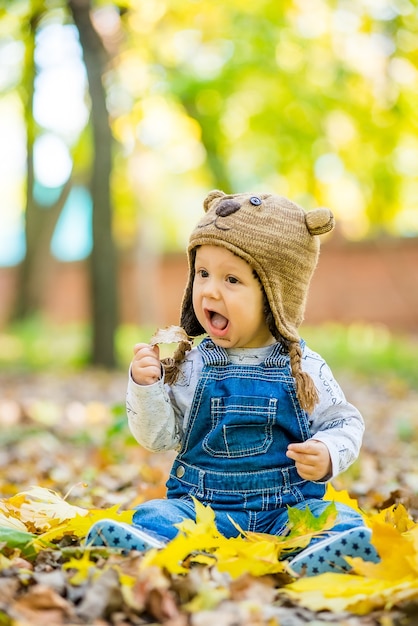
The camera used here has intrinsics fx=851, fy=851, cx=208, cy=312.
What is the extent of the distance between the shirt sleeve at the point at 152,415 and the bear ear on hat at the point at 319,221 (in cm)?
64

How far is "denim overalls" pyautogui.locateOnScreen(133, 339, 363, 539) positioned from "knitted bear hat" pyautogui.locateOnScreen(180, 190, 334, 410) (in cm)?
9

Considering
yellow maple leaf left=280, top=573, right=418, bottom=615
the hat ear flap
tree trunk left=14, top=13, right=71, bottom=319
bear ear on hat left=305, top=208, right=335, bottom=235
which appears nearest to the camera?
yellow maple leaf left=280, top=573, right=418, bottom=615

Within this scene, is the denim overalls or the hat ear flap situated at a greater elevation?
the hat ear flap

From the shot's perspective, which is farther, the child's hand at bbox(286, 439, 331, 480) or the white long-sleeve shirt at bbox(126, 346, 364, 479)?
the white long-sleeve shirt at bbox(126, 346, 364, 479)

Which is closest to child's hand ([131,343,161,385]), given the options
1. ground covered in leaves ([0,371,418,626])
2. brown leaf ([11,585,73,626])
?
ground covered in leaves ([0,371,418,626])

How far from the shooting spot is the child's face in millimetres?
2432

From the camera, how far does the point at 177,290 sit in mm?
20125

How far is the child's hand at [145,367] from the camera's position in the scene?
7.97 feet

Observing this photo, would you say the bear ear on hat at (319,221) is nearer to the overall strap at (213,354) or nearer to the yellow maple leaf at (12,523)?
the overall strap at (213,354)

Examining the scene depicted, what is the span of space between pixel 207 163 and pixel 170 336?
523 inches

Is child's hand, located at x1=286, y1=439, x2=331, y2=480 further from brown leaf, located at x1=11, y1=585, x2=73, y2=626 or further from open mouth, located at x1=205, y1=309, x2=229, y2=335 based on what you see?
brown leaf, located at x1=11, y1=585, x2=73, y2=626

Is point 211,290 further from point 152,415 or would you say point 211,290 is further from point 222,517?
point 222,517

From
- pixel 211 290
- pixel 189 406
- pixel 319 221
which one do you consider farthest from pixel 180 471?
pixel 319 221

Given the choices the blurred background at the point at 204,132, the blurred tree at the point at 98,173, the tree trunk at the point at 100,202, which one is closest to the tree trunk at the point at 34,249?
the blurred background at the point at 204,132
